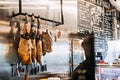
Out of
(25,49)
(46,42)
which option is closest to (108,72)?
(46,42)

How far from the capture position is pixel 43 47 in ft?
8.08

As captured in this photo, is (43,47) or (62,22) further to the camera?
(62,22)

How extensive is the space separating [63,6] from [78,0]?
0.61 metres

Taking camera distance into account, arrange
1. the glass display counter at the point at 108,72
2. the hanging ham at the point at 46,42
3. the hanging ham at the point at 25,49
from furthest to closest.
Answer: the glass display counter at the point at 108,72, the hanging ham at the point at 46,42, the hanging ham at the point at 25,49

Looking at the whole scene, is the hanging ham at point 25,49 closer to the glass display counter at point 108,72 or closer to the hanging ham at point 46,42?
the hanging ham at point 46,42

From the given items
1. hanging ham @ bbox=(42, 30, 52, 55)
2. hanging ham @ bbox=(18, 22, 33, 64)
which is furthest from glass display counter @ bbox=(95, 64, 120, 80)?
hanging ham @ bbox=(18, 22, 33, 64)

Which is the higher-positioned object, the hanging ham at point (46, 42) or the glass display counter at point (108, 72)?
the hanging ham at point (46, 42)

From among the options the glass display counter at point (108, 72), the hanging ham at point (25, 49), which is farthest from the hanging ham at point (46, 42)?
the glass display counter at point (108, 72)

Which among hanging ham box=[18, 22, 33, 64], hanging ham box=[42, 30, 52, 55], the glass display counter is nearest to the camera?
hanging ham box=[18, 22, 33, 64]

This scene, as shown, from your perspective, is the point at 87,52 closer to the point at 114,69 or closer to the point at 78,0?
the point at 114,69

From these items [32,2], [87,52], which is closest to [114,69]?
[87,52]

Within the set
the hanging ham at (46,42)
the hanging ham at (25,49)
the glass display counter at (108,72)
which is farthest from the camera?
the glass display counter at (108,72)

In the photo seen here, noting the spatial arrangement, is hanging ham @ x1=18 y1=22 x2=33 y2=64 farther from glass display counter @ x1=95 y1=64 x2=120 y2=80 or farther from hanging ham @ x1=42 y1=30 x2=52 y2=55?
glass display counter @ x1=95 y1=64 x2=120 y2=80

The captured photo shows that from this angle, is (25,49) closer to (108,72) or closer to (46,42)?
(46,42)
